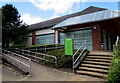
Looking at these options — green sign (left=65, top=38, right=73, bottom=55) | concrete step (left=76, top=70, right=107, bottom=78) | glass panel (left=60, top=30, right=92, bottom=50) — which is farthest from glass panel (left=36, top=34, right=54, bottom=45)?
concrete step (left=76, top=70, right=107, bottom=78)

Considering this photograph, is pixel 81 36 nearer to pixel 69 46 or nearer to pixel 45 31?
pixel 69 46

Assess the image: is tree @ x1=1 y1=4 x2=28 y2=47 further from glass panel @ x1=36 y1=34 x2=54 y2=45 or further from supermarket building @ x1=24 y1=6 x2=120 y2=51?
supermarket building @ x1=24 y1=6 x2=120 y2=51

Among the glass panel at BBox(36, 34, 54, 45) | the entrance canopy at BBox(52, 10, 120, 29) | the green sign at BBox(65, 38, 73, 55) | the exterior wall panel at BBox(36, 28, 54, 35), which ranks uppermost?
the entrance canopy at BBox(52, 10, 120, 29)

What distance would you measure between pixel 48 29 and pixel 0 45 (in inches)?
292

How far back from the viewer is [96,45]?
10.3 meters

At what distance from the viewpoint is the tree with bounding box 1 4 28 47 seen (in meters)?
13.5

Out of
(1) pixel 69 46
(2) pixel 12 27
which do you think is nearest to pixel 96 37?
(1) pixel 69 46

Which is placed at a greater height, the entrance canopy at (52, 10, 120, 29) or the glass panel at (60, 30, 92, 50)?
the entrance canopy at (52, 10, 120, 29)

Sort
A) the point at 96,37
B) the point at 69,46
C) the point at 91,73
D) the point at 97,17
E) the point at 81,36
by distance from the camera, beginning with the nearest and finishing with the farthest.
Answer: the point at 91,73
the point at 69,46
the point at 97,17
the point at 96,37
the point at 81,36

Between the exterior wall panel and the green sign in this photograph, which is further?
the exterior wall panel

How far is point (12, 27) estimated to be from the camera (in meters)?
14.3

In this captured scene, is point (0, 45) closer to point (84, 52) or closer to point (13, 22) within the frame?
point (13, 22)

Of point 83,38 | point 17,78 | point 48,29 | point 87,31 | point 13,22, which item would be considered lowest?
point 17,78

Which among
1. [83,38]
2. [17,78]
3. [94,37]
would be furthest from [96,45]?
[17,78]
